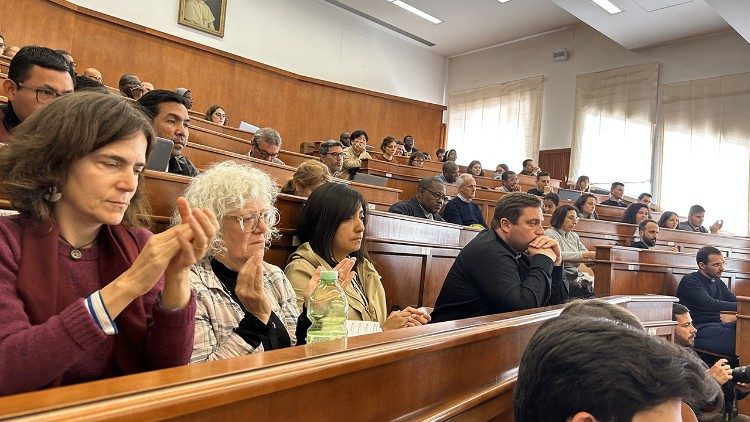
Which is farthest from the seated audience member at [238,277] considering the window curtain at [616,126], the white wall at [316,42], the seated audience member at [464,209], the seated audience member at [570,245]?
the window curtain at [616,126]

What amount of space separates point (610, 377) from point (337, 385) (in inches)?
12.5

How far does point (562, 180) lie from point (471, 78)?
2747mm

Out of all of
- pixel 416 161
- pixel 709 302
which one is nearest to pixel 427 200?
pixel 709 302

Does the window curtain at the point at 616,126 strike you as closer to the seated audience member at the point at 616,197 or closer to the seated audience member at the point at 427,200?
the seated audience member at the point at 616,197

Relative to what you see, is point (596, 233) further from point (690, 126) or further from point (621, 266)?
point (690, 126)

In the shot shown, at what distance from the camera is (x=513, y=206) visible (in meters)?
1.99

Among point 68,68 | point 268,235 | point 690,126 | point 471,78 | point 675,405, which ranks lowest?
point 675,405

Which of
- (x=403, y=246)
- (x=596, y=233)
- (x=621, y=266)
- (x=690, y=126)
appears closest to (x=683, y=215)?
(x=690, y=126)

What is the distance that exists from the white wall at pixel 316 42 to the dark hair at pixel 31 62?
5.38 metres

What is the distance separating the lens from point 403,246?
229 centimetres

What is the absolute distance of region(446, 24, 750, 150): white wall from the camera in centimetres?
761

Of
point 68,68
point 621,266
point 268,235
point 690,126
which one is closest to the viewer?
point 268,235

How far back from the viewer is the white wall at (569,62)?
7.61m

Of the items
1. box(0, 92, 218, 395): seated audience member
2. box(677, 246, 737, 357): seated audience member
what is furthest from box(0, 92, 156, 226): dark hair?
box(677, 246, 737, 357): seated audience member
